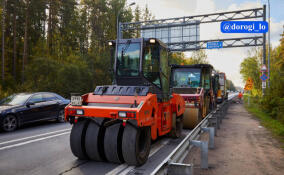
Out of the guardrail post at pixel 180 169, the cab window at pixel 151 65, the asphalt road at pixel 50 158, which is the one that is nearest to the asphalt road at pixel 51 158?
the asphalt road at pixel 50 158

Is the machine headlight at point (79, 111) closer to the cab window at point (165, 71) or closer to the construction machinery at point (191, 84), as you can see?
the cab window at point (165, 71)

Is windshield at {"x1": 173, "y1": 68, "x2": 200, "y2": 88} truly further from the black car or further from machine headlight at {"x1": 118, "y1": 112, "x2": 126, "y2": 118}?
machine headlight at {"x1": 118, "y1": 112, "x2": 126, "y2": 118}

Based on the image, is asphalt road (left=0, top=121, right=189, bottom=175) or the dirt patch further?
the dirt patch

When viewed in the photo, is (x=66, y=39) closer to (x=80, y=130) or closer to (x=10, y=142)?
(x=10, y=142)

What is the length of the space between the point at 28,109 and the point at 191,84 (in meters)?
7.59

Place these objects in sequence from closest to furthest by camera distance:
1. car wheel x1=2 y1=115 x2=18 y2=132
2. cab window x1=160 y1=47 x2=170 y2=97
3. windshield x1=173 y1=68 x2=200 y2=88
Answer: cab window x1=160 y1=47 x2=170 y2=97 < car wheel x1=2 y1=115 x2=18 y2=132 < windshield x1=173 y1=68 x2=200 y2=88

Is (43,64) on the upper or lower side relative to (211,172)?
upper

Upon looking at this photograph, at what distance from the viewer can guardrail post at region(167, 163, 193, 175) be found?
3.05 metres

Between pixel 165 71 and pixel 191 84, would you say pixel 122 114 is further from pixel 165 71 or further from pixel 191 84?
pixel 191 84

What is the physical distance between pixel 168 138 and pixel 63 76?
1660 centimetres

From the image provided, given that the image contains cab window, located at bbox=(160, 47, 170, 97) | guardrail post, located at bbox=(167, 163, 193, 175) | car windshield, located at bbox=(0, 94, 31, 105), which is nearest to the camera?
guardrail post, located at bbox=(167, 163, 193, 175)

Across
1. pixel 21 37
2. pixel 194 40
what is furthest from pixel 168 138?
pixel 21 37

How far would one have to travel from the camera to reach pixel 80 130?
5094mm

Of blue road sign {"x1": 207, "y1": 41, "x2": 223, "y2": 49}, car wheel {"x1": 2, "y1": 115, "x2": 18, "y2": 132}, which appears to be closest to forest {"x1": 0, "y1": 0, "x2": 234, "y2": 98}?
blue road sign {"x1": 207, "y1": 41, "x2": 223, "y2": 49}
